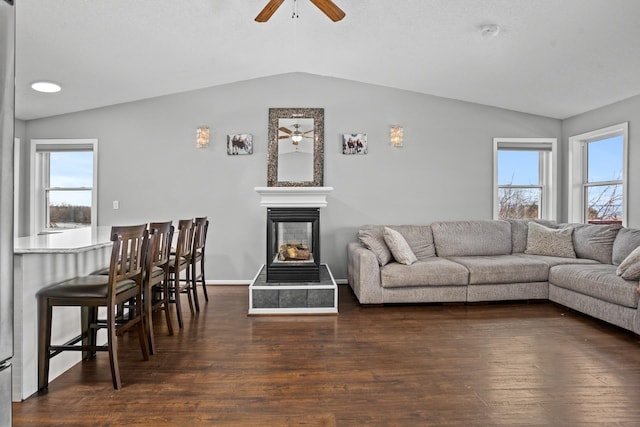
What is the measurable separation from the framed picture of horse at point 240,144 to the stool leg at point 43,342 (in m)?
3.03

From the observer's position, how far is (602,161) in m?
4.52

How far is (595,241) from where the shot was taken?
4004 millimetres

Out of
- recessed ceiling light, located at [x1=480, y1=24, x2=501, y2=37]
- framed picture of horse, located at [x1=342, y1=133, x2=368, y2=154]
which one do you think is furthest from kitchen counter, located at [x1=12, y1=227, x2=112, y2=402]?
recessed ceiling light, located at [x1=480, y1=24, x2=501, y2=37]

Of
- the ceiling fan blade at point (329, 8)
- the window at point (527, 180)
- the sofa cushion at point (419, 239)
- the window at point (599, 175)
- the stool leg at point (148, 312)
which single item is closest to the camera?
the ceiling fan blade at point (329, 8)

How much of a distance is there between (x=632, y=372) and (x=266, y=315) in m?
2.80

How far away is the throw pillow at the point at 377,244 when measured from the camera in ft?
12.8

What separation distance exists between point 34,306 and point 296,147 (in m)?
3.30

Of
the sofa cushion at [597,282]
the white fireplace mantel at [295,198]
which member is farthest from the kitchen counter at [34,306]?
the sofa cushion at [597,282]

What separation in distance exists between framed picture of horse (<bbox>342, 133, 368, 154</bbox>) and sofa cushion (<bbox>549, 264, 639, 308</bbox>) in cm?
263

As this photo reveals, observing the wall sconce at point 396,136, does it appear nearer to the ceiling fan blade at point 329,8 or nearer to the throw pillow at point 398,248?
the throw pillow at point 398,248

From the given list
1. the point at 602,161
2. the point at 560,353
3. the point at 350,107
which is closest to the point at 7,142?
the point at 560,353

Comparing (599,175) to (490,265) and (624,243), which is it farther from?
(490,265)

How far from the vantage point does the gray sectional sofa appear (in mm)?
3477

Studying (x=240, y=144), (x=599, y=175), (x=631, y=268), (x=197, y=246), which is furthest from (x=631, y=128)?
(x=197, y=246)
